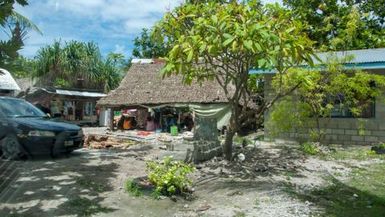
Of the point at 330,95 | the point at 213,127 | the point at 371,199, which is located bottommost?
the point at 371,199

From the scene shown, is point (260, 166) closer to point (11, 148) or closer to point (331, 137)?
point (11, 148)

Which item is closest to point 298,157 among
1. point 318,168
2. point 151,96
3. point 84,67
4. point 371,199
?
point 318,168

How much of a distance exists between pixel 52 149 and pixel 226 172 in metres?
4.45

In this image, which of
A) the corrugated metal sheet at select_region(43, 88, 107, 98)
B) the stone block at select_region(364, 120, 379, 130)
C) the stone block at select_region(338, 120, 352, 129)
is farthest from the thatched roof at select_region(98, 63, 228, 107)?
the stone block at select_region(364, 120, 379, 130)

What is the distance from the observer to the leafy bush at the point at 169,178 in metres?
7.21

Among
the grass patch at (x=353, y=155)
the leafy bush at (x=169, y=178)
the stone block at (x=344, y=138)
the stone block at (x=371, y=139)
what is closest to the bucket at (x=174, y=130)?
the stone block at (x=344, y=138)

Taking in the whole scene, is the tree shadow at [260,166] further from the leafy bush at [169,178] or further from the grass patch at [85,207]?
the grass patch at [85,207]

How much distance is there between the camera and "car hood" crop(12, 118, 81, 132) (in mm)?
10283

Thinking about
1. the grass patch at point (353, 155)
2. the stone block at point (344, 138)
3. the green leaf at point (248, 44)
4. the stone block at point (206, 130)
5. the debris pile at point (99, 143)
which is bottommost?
the grass patch at point (353, 155)

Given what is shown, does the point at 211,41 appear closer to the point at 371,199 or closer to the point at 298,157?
the point at 371,199

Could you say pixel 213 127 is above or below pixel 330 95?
below

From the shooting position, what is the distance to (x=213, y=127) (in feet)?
37.8

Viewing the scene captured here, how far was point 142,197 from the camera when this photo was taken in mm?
7121

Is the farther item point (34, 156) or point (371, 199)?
point (34, 156)
